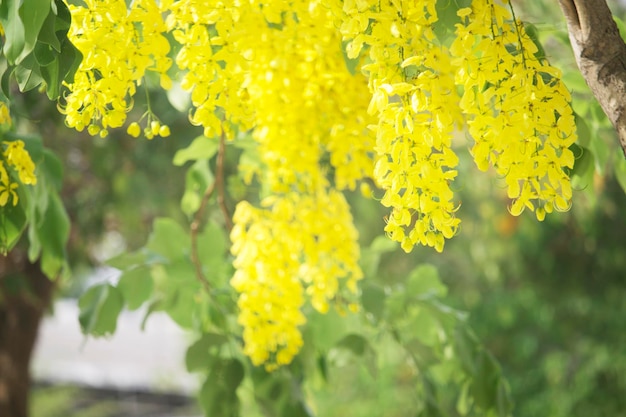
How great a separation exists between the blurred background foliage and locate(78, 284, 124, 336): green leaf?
1659 millimetres

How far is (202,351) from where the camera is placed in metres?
1.40

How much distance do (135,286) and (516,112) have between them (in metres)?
0.82

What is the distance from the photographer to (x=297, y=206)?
135 cm

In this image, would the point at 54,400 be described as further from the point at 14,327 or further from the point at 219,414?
the point at 219,414

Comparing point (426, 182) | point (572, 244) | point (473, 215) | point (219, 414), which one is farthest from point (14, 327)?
point (572, 244)

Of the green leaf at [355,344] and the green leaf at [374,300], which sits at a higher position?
the green leaf at [374,300]

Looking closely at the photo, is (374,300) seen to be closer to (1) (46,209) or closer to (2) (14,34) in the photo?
(1) (46,209)

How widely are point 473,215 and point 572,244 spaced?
782 mm

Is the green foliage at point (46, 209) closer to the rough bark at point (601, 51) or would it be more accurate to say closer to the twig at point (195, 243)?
the twig at point (195, 243)

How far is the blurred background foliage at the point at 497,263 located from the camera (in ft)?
10.5

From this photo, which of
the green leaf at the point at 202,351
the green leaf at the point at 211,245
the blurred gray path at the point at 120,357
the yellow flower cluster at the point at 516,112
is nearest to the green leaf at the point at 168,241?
the green leaf at the point at 211,245

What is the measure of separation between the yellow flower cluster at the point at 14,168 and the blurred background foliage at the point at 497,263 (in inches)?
76.8

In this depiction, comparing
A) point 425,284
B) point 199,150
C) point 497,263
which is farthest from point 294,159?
point 497,263

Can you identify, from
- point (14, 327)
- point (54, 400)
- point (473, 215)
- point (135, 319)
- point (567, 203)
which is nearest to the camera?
point (567, 203)
